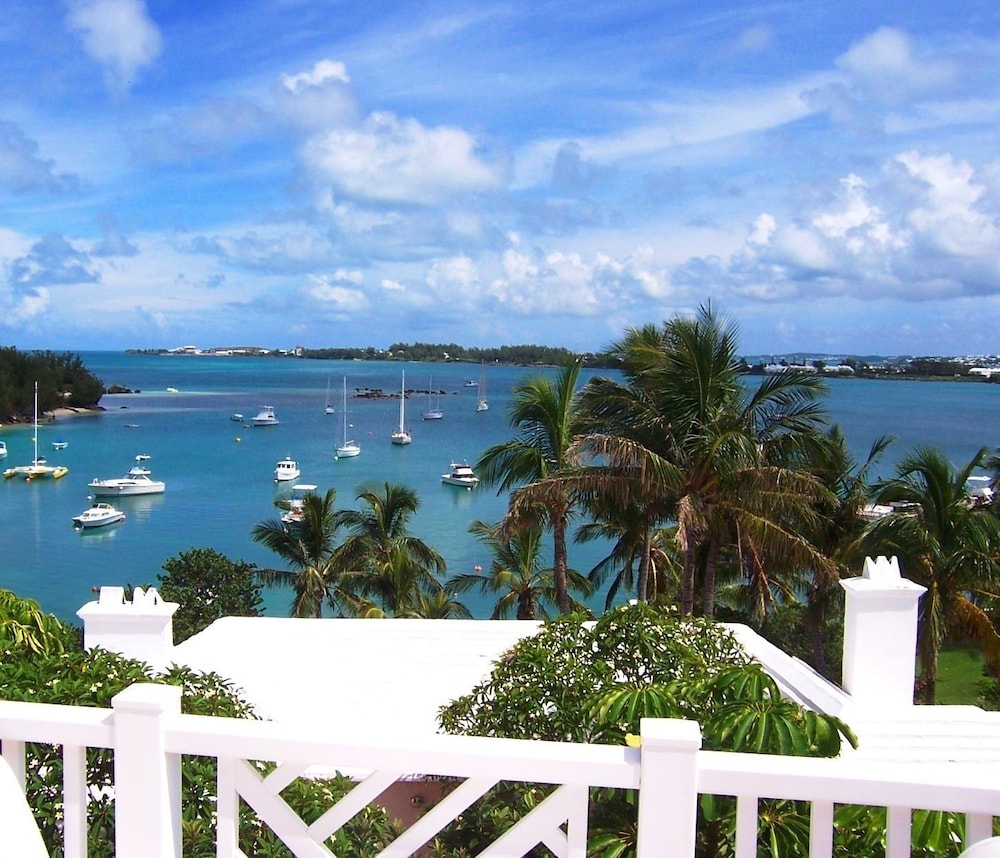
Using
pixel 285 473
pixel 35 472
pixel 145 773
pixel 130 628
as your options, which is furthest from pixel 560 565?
pixel 35 472

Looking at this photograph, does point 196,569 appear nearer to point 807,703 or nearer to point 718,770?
point 807,703

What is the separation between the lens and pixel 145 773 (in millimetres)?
2191

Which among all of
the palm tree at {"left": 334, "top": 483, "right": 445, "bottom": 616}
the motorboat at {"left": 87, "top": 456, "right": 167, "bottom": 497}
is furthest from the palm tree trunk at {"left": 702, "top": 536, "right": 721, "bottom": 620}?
the motorboat at {"left": 87, "top": 456, "right": 167, "bottom": 497}

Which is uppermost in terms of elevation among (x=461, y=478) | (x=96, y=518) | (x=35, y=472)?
(x=461, y=478)

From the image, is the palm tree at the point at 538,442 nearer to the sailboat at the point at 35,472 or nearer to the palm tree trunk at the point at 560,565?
the palm tree trunk at the point at 560,565

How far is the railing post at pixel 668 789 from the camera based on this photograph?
6.43ft

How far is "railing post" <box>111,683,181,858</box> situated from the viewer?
2168 mm

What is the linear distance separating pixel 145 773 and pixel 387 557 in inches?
782

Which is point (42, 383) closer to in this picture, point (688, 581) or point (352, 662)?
point (688, 581)

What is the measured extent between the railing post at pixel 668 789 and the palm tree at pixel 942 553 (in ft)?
40.7

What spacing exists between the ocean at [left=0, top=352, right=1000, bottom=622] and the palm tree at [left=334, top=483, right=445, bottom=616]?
2.44m

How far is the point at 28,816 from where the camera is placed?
2.07 meters

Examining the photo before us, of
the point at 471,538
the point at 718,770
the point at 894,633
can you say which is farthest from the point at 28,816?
the point at 471,538

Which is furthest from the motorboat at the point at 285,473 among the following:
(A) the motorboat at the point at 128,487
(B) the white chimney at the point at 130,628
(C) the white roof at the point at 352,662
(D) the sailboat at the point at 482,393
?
(B) the white chimney at the point at 130,628
